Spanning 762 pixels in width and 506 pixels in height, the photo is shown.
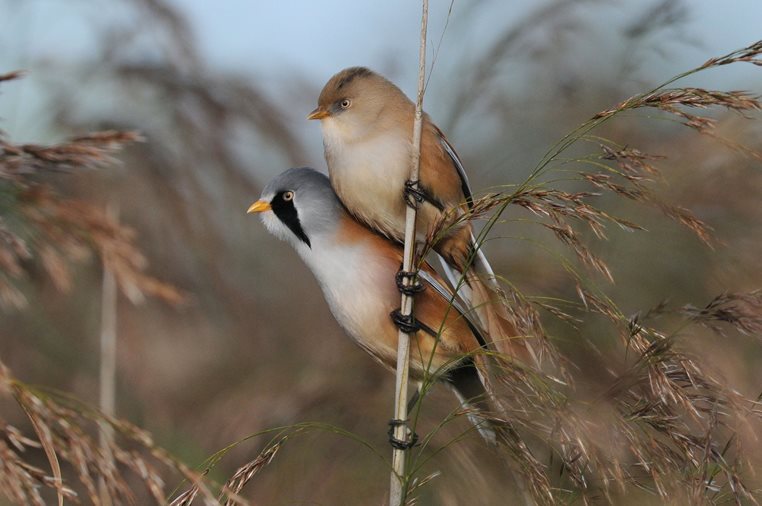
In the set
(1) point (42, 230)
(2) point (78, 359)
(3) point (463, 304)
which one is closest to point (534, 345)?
(3) point (463, 304)

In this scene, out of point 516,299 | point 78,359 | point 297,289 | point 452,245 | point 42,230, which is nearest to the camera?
point 516,299

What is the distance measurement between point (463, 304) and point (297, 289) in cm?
232

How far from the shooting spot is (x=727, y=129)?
305 centimetres

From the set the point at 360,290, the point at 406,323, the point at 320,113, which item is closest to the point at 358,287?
the point at 360,290

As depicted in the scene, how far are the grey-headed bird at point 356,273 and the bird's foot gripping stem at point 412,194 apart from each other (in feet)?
0.39

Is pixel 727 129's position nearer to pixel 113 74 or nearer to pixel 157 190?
pixel 157 190

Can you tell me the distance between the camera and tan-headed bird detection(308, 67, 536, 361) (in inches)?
63.9

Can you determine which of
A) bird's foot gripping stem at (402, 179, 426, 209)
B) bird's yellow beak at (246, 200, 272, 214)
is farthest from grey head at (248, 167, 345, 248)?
bird's foot gripping stem at (402, 179, 426, 209)

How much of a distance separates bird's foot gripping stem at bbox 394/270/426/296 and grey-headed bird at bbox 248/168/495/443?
0.07 metres

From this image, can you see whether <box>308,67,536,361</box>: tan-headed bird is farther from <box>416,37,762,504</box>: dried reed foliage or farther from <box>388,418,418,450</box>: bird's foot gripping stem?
<box>388,418,418,450</box>: bird's foot gripping stem

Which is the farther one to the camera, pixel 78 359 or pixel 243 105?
pixel 78 359

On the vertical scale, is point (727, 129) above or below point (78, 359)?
above

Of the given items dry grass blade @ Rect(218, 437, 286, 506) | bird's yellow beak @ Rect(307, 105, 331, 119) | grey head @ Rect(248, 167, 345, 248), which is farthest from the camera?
bird's yellow beak @ Rect(307, 105, 331, 119)

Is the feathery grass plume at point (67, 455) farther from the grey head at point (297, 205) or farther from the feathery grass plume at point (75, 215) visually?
the grey head at point (297, 205)
